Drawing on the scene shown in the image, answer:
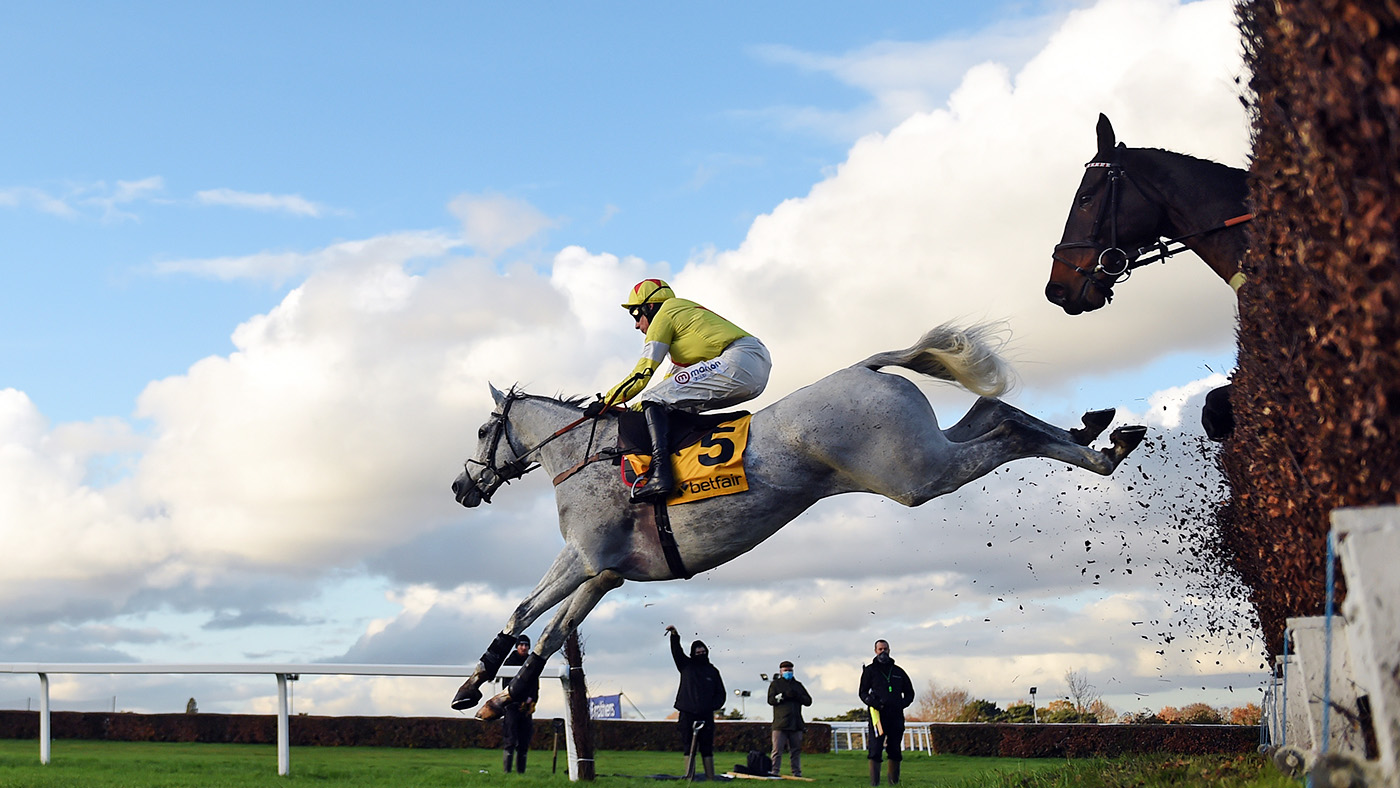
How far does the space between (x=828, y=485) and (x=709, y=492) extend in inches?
28.5

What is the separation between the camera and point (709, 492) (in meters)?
6.81

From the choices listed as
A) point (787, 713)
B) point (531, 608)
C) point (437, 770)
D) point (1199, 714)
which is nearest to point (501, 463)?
point (531, 608)

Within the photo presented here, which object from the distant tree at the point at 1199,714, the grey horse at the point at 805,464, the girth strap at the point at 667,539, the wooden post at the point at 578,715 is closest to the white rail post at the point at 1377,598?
the grey horse at the point at 805,464

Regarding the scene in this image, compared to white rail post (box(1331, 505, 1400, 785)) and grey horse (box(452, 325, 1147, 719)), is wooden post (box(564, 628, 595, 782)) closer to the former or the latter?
grey horse (box(452, 325, 1147, 719))

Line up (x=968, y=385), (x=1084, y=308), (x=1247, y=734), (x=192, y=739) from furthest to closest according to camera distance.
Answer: (x=192, y=739) → (x=1247, y=734) → (x=1084, y=308) → (x=968, y=385)

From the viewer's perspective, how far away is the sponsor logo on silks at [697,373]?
23.2 ft

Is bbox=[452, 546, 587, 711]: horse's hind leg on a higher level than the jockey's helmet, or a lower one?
lower

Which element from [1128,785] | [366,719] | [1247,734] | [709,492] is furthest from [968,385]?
[366,719]

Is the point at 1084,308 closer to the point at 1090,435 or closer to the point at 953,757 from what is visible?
the point at 1090,435

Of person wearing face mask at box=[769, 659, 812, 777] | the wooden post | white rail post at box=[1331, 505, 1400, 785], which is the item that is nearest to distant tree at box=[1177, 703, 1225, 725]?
person wearing face mask at box=[769, 659, 812, 777]

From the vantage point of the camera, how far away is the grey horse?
21.6 ft

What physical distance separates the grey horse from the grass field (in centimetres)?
200

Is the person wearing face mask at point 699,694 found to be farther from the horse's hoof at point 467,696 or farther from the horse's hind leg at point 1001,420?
the horse's hind leg at point 1001,420

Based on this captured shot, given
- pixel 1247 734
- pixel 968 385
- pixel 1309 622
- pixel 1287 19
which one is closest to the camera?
pixel 1287 19
